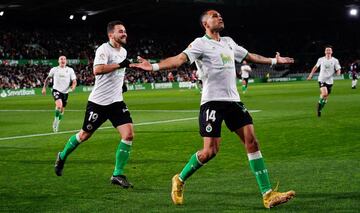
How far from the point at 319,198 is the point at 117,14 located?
66.9 metres

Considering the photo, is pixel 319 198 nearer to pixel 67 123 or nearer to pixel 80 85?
pixel 67 123

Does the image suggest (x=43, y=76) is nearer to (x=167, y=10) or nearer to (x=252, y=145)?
(x=167, y=10)

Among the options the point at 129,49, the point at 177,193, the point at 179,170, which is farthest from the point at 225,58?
the point at 129,49

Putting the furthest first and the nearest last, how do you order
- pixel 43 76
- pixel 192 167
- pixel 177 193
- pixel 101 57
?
pixel 43 76
pixel 101 57
pixel 192 167
pixel 177 193

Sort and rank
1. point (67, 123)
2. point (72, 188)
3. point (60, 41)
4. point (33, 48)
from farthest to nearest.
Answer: point (60, 41), point (33, 48), point (67, 123), point (72, 188)

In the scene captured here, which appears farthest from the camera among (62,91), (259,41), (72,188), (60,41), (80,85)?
(259,41)

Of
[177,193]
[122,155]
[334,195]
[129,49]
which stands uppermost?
[129,49]

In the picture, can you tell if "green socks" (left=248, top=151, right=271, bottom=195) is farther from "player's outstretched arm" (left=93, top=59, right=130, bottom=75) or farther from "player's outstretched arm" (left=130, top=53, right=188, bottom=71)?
"player's outstretched arm" (left=93, top=59, right=130, bottom=75)

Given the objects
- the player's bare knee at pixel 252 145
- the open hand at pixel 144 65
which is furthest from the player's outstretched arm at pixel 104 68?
the player's bare knee at pixel 252 145

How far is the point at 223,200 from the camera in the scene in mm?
7758

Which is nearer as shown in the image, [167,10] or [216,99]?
[216,99]

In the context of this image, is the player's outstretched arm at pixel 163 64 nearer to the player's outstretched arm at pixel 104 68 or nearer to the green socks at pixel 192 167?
the player's outstretched arm at pixel 104 68

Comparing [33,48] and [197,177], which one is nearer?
[197,177]

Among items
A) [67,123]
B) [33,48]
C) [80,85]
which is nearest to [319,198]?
[67,123]
